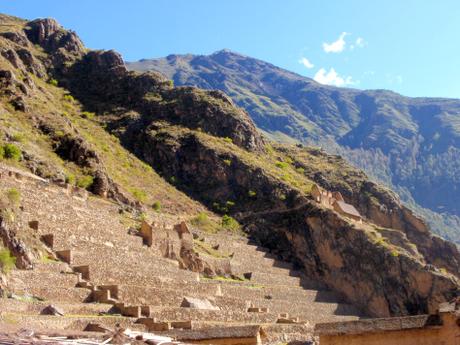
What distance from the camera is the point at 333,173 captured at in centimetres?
9238

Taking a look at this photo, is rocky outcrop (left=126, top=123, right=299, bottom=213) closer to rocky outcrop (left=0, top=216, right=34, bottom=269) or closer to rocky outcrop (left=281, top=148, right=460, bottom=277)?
rocky outcrop (left=281, top=148, right=460, bottom=277)

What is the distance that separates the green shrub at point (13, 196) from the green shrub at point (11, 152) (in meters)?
13.9

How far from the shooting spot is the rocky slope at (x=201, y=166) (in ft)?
204

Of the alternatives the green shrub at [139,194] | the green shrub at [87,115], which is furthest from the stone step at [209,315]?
the green shrub at [87,115]

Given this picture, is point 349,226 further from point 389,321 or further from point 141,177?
point 389,321

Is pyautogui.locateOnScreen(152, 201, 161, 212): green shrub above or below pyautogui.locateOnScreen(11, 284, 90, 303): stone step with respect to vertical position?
above

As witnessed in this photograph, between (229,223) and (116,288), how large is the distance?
37.5 m

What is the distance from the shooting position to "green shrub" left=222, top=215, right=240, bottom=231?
68.4 meters

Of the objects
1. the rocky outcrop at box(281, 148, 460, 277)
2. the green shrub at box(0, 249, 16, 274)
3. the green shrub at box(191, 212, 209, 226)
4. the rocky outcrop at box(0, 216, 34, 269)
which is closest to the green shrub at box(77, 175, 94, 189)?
the green shrub at box(191, 212, 209, 226)

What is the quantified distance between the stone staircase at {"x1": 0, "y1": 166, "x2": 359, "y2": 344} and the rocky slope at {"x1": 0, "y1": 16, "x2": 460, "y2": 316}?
12125mm

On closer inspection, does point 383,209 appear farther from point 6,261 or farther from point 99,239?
point 6,261

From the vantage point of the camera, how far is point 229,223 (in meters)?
69.4

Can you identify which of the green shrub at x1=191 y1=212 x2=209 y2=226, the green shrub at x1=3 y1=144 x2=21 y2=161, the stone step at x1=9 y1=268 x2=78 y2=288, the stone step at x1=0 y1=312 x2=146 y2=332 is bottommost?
the stone step at x1=0 y1=312 x2=146 y2=332

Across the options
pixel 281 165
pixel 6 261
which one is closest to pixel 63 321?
pixel 6 261
